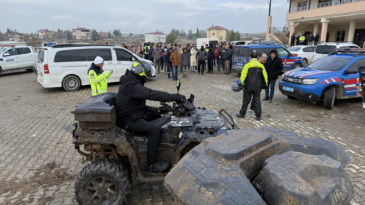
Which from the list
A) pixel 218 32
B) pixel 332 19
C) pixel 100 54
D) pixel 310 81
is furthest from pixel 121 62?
pixel 218 32

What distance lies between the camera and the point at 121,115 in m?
3.37

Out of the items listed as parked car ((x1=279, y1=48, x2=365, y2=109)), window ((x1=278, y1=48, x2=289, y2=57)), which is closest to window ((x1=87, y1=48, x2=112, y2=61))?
parked car ((x1=279, y1=48, x2=365, y2=109))

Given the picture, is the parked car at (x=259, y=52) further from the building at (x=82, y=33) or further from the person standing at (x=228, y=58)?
the building at (x=82, y=33)

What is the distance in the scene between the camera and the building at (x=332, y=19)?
899 inches

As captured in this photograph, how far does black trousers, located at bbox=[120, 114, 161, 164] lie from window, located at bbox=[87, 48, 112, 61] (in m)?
8.33

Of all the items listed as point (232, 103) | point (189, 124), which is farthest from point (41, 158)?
point (232, 103)

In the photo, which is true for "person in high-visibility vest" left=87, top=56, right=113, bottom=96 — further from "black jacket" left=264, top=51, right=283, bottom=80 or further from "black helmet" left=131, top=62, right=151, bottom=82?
"black jacket" left=264, top=51, right=283, bottom=80

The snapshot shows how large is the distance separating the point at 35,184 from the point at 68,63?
295 inches

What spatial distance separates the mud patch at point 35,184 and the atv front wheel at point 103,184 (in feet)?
2.56

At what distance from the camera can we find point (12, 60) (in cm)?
1577

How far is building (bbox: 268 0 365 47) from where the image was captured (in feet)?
74.9

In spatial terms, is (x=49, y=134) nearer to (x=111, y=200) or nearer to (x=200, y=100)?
(x=111, y=200)

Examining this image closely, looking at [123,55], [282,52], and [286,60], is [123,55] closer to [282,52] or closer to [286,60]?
[282,52]

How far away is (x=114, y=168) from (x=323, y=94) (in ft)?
24.1
